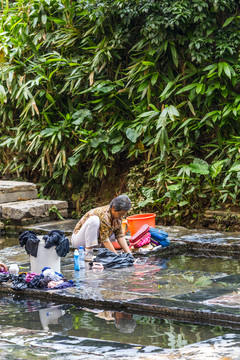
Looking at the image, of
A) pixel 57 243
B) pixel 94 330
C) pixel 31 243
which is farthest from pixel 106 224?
pixel 94 330

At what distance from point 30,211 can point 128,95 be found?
2.55m

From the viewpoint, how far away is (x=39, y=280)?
19.3ft

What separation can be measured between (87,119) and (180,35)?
2.18m

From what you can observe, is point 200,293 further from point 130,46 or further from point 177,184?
point 130,46

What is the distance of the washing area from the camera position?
4059 mm

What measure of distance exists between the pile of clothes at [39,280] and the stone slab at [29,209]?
359 centimetres

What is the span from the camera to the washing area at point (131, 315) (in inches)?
160

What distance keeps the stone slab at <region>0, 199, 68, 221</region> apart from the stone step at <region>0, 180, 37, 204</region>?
0.23m

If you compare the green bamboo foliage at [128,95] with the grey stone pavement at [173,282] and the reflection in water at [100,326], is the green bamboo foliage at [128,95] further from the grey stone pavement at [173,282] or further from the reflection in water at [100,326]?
the reflection in water at [100,326]

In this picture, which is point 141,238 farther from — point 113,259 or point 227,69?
point 227,69

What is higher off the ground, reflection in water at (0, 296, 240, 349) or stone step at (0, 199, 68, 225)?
stone step at (0, 199, 68, 225)

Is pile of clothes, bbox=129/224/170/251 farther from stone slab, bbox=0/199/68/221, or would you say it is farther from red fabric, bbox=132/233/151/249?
stone slab, bbox=0/199/68/221

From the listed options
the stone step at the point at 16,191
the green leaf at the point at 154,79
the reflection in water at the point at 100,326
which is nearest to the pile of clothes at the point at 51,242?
the reflection in water at the point at 100,326

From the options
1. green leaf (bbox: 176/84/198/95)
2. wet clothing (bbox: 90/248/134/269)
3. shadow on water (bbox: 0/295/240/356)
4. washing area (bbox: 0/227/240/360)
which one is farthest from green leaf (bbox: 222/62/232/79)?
shadow on water (bbox: 0/295/240/356)
